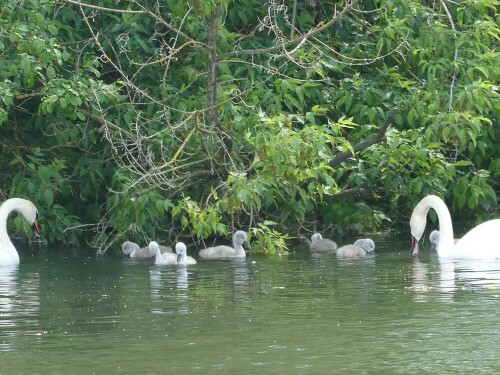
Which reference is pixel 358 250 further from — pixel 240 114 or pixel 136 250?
pixel 136 250

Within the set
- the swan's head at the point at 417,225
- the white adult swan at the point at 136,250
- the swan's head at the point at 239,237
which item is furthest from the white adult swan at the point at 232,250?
the swan's head at the point at 417,225

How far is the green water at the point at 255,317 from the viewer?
923cm

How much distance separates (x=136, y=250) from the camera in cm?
1667

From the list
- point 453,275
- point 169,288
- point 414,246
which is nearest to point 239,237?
point 414,246

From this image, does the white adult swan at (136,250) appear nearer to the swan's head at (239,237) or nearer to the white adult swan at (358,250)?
the swan's head at (239,237)

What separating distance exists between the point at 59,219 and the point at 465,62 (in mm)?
5398

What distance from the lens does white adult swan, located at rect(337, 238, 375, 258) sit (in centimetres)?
1602

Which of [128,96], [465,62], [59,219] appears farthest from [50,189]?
[465,62]

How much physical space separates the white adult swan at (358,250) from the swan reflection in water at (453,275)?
697 millimetres

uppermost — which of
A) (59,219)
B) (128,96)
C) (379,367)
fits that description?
(128,96)

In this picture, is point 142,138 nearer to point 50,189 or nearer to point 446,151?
point 50,189

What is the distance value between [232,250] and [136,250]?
1200 mm

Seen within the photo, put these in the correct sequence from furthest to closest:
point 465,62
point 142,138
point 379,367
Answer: point 465,62, point 142,138, point 379,367

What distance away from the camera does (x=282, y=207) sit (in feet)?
57.0
